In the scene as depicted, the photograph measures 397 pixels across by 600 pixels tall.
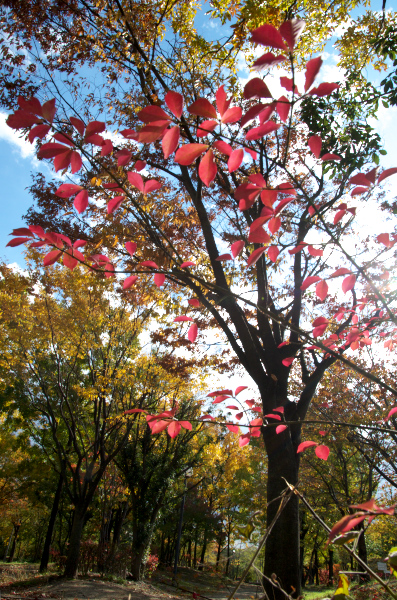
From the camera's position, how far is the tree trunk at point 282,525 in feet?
9.74

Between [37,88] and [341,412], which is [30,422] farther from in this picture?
[37,88]

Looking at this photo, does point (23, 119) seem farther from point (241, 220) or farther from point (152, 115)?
point (241, 220)

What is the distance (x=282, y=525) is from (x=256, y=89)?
3.69m

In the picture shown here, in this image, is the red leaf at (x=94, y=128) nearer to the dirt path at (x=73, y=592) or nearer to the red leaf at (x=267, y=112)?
the red leaf at (x=267, y=112)

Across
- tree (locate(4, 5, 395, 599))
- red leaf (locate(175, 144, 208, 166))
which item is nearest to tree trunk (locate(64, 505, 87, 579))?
tree (locate(4, 5, 395, 599))

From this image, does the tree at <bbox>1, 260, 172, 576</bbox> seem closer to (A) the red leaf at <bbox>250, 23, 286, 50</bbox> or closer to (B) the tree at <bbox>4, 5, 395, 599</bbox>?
(B) the tree at <bbox>4, 5, 395, 599</bbox>

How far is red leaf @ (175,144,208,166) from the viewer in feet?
2.68

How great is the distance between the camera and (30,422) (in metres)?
13.3

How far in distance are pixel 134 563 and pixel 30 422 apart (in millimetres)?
6535

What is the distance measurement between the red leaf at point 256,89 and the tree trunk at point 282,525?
9.35ft

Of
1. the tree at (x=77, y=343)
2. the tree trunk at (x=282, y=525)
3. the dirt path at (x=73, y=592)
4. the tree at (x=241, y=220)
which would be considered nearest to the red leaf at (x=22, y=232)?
the tree at (x=241, y=220)

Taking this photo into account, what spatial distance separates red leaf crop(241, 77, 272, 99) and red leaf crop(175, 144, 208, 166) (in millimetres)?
155

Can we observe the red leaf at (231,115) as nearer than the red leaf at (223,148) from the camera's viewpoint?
Yes

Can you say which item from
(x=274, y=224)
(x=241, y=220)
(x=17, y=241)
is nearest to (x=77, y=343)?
(x=241, y=220)
